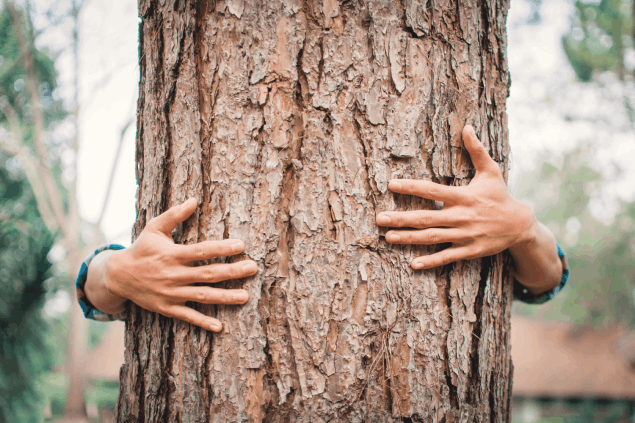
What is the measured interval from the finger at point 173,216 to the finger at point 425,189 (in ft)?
1.64

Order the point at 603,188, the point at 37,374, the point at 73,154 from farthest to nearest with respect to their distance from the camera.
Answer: the point at 603,188
the point at 73,154
the point at 37,374

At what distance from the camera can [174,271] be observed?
0.82 metres

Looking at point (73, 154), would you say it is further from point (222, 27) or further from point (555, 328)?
point (555, 328)

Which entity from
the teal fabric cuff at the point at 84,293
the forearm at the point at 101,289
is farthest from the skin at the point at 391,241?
the teal fabric cuff at the point at 84,293

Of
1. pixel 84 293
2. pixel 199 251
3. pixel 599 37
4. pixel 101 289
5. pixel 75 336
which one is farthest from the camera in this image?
pixel 75 336

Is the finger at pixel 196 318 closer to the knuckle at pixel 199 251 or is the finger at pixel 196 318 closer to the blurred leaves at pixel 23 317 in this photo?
the knuckle at pixel 199 251

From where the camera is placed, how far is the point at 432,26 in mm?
880

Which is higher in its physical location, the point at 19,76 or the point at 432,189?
the point at 19,76

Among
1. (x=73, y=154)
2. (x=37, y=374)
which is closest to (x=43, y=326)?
(x=37, y=374)

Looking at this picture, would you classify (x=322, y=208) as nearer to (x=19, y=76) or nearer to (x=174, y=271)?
(x=174, y=271)

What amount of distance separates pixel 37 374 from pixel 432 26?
527cm

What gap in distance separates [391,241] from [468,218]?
0.64 ft

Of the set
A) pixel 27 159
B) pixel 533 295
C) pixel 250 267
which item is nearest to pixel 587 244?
pixel 533 295

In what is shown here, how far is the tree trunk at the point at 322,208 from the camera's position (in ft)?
2.66
